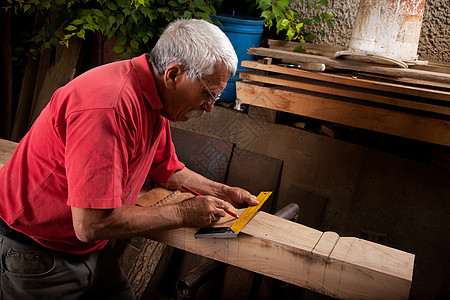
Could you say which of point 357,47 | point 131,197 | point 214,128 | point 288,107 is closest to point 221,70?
point 131,197

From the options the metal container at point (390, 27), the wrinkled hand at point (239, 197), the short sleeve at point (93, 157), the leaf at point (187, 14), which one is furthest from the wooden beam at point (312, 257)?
the leaf at point (187, 14)

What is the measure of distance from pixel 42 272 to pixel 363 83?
219cm

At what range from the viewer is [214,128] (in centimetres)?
385

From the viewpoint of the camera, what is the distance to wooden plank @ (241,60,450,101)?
2.57 meters

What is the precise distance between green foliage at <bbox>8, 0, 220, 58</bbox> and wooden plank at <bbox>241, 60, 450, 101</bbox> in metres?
0.91

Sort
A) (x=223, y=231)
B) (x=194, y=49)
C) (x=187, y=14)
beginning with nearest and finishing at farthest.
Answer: (x=194, y=49) < (x=223, y=231) < (x=187, y=14)

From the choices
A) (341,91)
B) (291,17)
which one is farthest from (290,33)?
(341,91)

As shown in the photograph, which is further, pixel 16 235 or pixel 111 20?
pixel 111 20

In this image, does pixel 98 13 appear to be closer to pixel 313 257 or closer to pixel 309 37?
pixel 309 37

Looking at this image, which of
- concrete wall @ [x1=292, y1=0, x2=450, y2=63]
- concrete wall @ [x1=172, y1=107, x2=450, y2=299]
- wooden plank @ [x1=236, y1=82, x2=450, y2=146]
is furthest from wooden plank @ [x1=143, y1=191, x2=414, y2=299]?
concrete wall @ [x1=292, y1=0, x2=450, y2=63]

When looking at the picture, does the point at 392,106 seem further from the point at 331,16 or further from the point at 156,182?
the point at 156,182

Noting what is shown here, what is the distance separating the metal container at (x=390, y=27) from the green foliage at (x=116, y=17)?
4.25 feet

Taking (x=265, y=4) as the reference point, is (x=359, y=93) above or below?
below

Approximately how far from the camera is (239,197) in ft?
7.30
